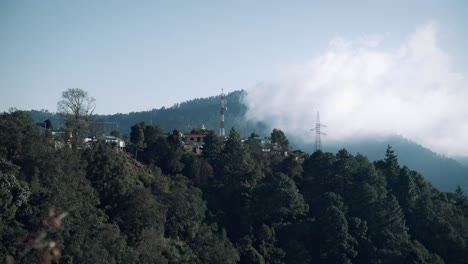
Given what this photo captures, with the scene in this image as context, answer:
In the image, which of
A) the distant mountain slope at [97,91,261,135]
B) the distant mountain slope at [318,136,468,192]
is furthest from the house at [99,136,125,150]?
the distant mountain slope at [97,91,261,135]

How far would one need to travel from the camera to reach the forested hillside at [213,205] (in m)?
19.8

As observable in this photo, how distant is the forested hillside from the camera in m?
19.8

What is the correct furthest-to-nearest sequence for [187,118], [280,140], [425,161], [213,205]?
1. [187,118]
2. [425,161]
3. [280,140]
4. [213,205]

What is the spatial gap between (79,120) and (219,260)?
45.0 ft

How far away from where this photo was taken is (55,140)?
26125 mm

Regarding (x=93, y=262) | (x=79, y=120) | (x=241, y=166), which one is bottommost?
(x=93, y=262)

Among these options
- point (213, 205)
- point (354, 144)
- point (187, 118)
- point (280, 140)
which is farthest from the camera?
point (187, 118)

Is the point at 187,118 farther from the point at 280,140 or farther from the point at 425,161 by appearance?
the point at 280,140

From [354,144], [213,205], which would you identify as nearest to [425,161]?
[354,144]

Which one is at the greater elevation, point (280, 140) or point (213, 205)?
point (280, 140)

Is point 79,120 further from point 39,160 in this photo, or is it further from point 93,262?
point 93,262

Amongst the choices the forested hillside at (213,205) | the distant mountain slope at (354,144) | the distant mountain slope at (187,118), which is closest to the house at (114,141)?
the forested hillside at (213,205)

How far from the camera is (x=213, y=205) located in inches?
1213

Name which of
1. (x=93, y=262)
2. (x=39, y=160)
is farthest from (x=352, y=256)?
(x=39, y=160)
